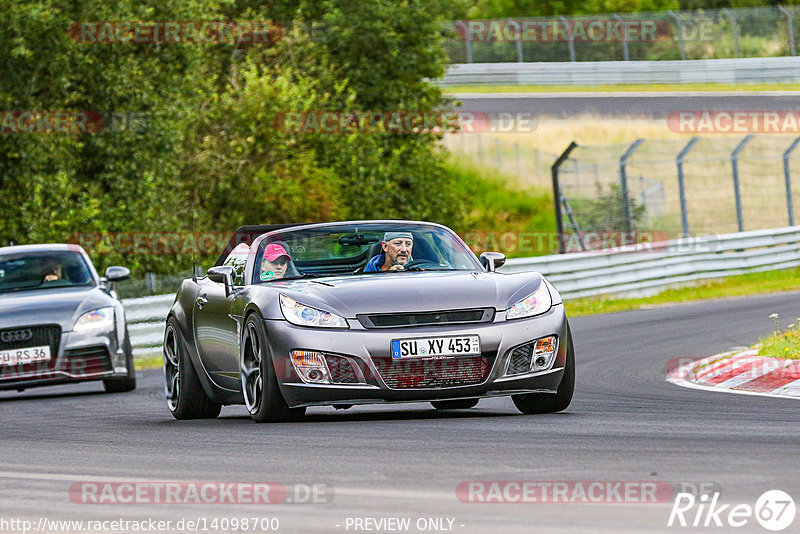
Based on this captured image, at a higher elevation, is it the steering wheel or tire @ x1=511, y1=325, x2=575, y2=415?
the steering wheel

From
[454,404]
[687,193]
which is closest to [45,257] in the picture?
[454,404]

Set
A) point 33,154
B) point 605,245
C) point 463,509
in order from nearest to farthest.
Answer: point 463,509 < point 33,154 < point 605,245

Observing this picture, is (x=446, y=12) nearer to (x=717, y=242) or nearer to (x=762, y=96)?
(x=762, y=96)

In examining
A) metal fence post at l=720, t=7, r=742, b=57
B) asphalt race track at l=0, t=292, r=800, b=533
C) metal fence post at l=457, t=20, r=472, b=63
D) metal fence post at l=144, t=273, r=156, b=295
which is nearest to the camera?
asphalt race track at l=0, t=292, r=800, b=533

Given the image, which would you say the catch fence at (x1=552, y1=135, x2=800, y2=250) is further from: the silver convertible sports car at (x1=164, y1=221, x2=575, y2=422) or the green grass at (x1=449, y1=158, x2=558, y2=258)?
the silver convertible sports car at (x1=164, y1=221, x2=575, y2=422)

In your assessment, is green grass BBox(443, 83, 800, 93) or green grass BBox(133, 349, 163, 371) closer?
green grass BBox(133, 349, 163, 371)

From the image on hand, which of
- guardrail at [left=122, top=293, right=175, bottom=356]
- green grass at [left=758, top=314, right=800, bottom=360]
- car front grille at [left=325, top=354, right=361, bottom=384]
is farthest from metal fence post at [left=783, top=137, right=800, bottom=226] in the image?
car front grille at [left=325, top=354, right=361, bottom=384]

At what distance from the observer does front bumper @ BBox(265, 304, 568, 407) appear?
8.92 meters

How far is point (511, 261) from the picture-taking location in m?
22.3

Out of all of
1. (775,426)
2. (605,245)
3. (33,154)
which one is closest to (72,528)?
(775,426)

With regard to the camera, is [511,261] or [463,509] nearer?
[463,509]

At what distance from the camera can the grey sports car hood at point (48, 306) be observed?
14.5 meters

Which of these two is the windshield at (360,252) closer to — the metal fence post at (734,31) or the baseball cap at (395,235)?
the baseball cap at (395,235)

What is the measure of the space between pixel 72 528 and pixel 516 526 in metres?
1.66
